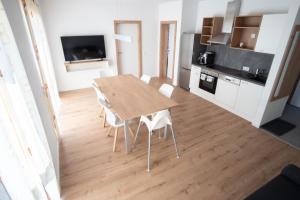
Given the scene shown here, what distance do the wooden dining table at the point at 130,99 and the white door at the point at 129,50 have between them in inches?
101

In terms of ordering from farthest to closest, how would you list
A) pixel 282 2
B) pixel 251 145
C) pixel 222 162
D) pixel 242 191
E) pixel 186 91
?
pixel 186 91
pixel 282 2
pixel 251 145
pixel 222 162
pixel 242 191

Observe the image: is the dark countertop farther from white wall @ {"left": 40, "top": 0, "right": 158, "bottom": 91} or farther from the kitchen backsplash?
white wall @ {"left": 40, "top": 0, "right": 158, "bottom": 91}

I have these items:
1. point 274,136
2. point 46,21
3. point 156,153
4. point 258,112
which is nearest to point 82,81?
point 46,21

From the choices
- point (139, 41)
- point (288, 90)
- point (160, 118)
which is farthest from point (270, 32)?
point (139, 41)

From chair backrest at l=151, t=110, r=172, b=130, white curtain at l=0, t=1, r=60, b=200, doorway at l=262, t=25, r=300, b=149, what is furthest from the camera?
doorway at l=262, t=25, r=300, b=149

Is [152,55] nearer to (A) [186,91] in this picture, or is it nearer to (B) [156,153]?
(A) [186,91]

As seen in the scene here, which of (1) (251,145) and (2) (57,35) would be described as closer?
(1) (251,145)

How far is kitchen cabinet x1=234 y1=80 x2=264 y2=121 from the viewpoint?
3432 mm

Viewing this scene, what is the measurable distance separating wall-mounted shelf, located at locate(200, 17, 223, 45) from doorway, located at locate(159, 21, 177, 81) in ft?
3.89

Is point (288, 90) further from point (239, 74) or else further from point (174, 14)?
point (174, 14)

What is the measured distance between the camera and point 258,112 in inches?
135

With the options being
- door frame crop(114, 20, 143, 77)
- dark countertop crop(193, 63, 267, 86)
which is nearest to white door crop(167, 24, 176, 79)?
door frame crop(114, 20, 143, 77)

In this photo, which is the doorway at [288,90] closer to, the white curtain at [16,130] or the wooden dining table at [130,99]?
the wooden dining table at [130,99]

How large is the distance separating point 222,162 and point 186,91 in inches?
120
